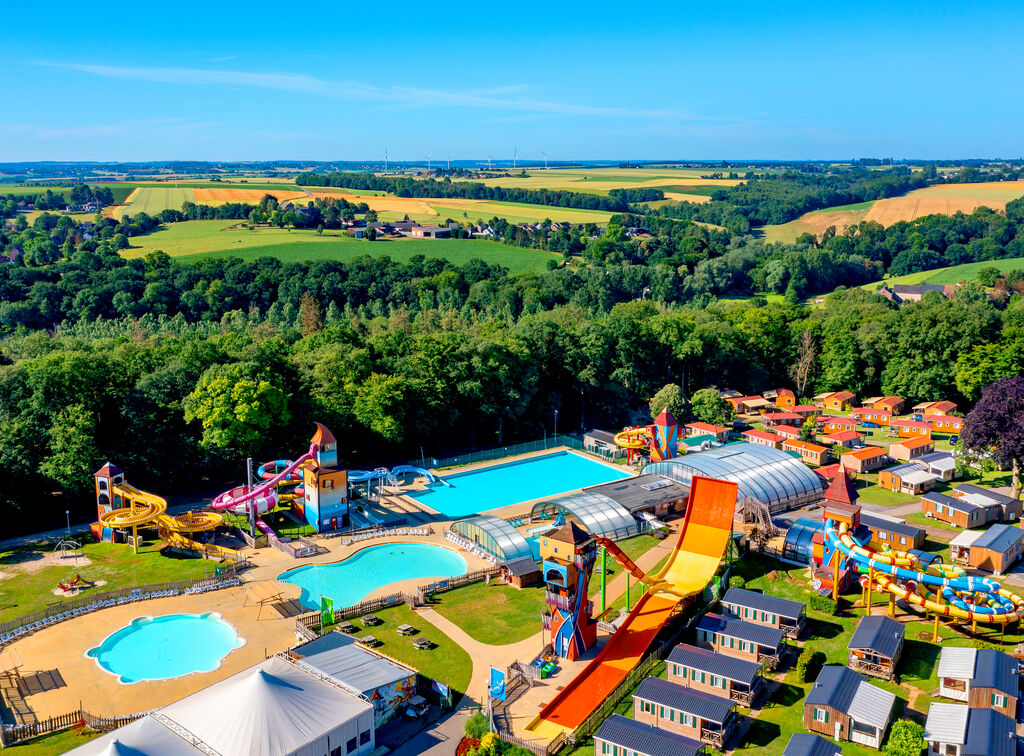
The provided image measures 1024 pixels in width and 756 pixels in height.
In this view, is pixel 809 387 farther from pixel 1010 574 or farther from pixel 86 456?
pixel 86 456

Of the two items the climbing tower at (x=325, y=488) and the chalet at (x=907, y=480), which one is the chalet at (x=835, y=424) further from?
the climbing tower at (x=325, y=488)

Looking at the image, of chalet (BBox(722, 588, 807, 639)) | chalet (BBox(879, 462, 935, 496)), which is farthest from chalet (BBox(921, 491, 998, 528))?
chalet (BBox(722, 588, 807, 639))

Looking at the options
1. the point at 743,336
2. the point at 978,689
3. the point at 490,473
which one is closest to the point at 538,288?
the point at 743,336

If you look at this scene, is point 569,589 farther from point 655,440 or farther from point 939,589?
point 655,440

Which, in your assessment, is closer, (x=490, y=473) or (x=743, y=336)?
(x=490, y=473)

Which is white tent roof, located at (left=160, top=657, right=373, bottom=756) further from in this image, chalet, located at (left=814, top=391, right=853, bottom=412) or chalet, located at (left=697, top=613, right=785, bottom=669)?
chalet, located at (left=814, top=391, right=853, bottom=412)

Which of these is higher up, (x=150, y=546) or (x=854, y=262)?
(x=854, y=262)
